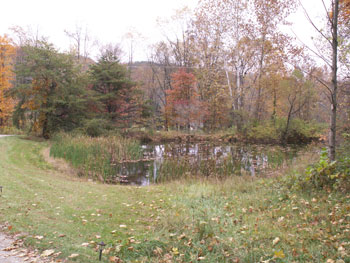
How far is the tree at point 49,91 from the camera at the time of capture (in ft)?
56.4

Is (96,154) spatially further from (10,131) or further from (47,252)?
(10,131)

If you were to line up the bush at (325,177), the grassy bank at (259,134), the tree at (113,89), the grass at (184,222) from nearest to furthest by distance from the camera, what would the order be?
1. the grass at (184,222)
2. the bush at (325,177)
3. the tree at (113,89)
4. the grassy bank at (259,134)

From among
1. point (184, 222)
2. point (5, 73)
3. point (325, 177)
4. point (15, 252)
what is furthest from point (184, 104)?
point (15, 252)

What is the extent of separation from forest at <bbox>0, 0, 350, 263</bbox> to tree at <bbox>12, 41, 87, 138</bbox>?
0.28 ft

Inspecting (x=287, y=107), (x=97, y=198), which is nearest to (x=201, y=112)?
(x=287, y=107)

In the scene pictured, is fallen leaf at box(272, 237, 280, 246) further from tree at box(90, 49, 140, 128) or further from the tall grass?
tree at box(90, 49, 140, 128)

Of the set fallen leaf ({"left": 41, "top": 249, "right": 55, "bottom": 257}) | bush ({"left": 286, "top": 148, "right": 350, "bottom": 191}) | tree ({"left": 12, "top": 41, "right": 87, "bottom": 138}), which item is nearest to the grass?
fallen leaf ({"left": 41, "top": 249, "right": 55, "bottom": 257})

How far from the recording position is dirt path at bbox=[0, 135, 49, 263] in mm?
3396

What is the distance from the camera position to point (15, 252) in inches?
142

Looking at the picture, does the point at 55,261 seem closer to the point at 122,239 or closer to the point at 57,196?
the point at 122,239

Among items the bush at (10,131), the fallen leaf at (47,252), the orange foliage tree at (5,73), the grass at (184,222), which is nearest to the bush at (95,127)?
the bush at (10,131)

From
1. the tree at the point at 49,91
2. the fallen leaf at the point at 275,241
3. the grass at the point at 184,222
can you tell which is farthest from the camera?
the tree at the point at 49,91

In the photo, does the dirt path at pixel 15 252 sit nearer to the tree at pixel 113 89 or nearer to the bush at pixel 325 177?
the bush at pixel 325 177

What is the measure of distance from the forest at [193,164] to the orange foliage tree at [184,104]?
0.39 feet
